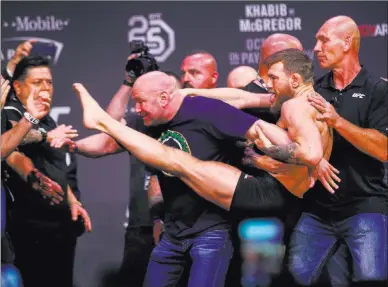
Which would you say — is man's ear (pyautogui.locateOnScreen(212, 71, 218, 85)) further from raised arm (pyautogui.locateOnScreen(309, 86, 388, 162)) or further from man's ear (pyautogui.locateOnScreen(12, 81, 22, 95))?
man's ear (pyautogui.locateOnScreen(12, 81, 22, 95))

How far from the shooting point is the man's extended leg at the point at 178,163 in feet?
10.8

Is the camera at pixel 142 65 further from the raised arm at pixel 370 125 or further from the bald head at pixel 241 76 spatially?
the raised arm at pixel 370 125

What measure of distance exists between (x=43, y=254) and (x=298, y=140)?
5.34 feet

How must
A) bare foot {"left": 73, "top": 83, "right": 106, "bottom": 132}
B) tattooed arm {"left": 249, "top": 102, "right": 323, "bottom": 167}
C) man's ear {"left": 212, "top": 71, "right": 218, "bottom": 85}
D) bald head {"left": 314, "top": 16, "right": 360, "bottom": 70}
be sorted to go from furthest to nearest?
man's ear {"left": 212, "top": 71, "right": 218, "bottom": 85}
bald head {"left": 314, "top": 16, "right": 360, "bottom": 70}
bare foot {"left": 73, "top": 83, "right": 106, "bottom": 132}
tattooed arm {"left": 249, "top": 102, "right": 323, "bottom": 167}

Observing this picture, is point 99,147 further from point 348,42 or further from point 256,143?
point 348,42

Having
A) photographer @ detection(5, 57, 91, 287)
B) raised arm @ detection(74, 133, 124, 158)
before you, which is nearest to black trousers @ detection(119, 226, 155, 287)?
photographer @ detection(5, 57, 91, 287)

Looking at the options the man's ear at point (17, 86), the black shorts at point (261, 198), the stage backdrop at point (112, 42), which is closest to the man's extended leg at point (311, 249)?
the black shorts at point (261, 198)

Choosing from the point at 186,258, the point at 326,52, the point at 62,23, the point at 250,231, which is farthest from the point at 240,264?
the point at 62,23

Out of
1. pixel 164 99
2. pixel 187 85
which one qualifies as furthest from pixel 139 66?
pixel 164 99

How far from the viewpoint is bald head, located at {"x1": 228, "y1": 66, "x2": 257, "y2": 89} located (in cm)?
374

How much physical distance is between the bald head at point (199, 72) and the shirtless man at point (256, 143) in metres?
0.39

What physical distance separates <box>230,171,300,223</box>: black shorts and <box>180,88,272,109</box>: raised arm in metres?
0.36

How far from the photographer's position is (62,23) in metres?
3.96

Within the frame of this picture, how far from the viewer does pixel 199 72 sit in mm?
3777
